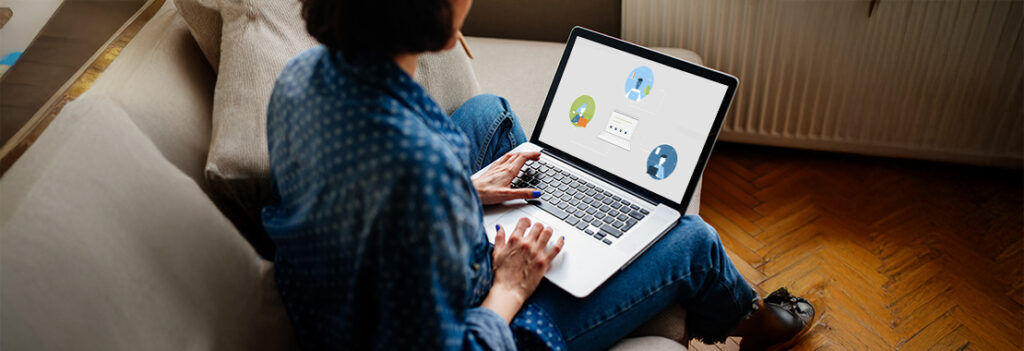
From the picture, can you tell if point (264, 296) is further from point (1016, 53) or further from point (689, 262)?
point (1016, 53)

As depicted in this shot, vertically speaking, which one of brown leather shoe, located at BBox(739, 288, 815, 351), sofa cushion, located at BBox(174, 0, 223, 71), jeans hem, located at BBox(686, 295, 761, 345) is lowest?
brown leather shoe, located at BBox(739, 288, 815, 351)

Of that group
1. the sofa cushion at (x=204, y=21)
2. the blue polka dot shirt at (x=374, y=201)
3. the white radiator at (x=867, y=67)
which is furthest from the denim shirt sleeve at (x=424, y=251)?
the white radiator at (x=867, y=67)

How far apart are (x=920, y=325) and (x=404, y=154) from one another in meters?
1.35

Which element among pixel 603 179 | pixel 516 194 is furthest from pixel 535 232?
pixel 603 179

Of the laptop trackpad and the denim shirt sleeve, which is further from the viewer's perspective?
the laptop trackpad

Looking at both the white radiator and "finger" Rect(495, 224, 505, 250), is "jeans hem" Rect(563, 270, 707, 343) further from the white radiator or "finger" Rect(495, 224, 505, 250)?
the white radiator

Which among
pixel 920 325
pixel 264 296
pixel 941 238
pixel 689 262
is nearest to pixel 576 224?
pixel 689 262

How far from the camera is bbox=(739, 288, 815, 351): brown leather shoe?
1334 mm

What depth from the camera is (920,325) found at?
146cm

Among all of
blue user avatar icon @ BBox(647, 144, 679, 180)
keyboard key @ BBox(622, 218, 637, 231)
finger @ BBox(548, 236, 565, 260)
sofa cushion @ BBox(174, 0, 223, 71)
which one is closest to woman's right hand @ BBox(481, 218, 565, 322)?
finger @ BBox(548, 236, 565, 260)

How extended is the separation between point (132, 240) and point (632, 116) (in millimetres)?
751

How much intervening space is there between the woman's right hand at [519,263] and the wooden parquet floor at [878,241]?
0.66 meters

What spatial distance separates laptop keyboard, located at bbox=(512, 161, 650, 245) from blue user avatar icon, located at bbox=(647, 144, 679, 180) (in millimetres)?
64

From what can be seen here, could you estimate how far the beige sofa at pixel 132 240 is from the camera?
0.65 meters
